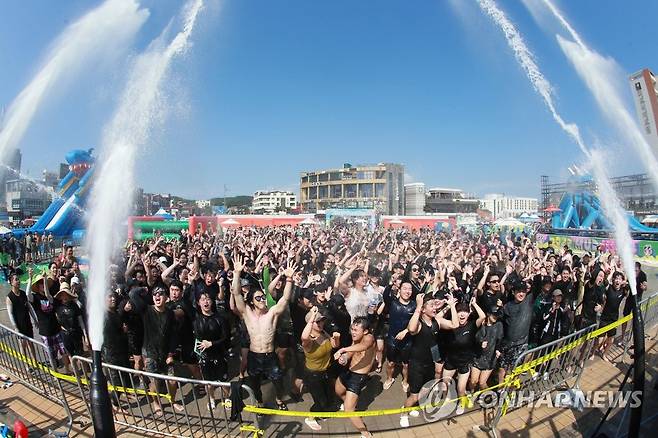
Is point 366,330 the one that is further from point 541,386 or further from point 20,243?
point 20,243

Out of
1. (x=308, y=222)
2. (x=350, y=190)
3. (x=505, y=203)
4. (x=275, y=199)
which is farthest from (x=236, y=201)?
(x=308, y=222)

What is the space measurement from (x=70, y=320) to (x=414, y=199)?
101393 mm

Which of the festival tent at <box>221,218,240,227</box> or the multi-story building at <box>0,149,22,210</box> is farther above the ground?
the multi-story building at <box>0,149,22,210</box>

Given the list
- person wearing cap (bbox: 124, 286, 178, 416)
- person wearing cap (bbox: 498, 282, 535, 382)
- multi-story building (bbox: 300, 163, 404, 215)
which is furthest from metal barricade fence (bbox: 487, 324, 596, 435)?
multi-story building (bbox: 300, 163, 404, 215)

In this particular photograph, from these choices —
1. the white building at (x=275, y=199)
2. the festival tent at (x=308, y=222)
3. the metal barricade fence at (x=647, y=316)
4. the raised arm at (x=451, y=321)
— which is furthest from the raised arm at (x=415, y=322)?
the white building at (x=275, y=199)

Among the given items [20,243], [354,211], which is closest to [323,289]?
[20,243]

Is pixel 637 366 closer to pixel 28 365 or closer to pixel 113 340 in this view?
pixel 113 340

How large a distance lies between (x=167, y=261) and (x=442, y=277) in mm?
7251

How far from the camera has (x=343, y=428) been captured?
477 centimetres

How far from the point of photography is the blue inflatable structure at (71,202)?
23.5m

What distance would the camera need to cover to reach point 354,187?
9956 cm

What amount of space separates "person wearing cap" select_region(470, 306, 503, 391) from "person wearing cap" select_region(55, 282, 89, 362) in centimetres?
641

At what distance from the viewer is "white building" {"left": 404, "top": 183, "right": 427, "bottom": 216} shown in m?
102

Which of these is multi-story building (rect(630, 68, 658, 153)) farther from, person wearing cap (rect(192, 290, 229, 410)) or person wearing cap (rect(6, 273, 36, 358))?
person wearing cap (rect(6, 273, 36, 358))
